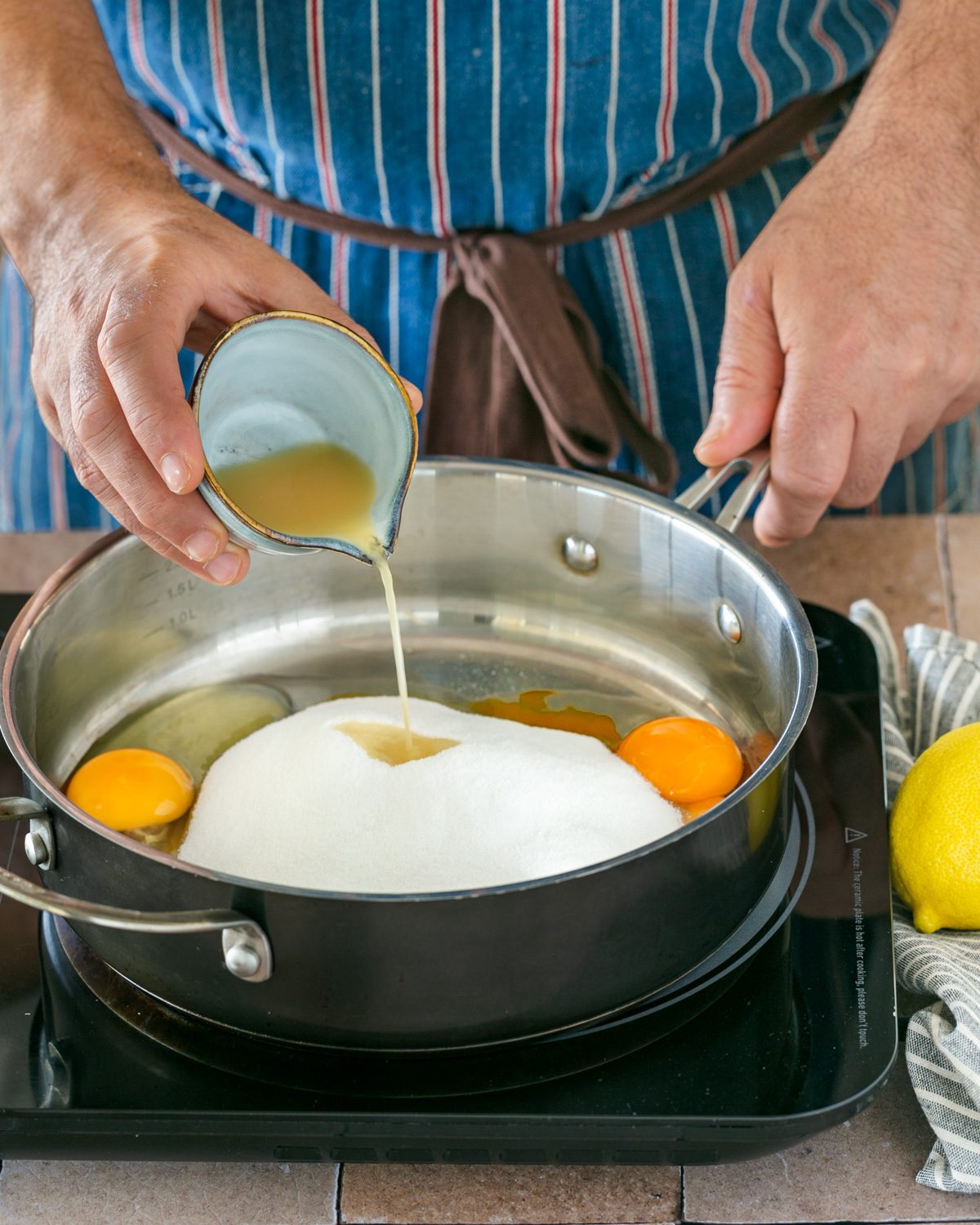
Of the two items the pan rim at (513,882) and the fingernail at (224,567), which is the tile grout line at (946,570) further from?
the fingernail at (224,567)

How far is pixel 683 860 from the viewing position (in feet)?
2.27

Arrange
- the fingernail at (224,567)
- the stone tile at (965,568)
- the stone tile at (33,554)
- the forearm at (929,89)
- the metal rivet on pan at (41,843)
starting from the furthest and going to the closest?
the stone tile at (33,554), the stone tile at (965,568), the forearm at (929,89), the fingernail at (224,567), the metal rivet on pan at (41,843)

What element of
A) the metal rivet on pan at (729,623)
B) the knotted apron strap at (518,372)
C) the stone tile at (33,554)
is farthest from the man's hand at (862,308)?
the stone tile at (33,554)

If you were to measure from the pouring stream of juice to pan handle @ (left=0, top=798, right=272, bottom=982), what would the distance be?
306 millimetres

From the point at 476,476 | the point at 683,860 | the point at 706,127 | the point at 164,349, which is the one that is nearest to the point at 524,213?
the point at 706,127

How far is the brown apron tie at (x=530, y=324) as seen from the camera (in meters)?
1.28

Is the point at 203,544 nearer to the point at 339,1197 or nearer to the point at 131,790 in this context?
the point at 131,790

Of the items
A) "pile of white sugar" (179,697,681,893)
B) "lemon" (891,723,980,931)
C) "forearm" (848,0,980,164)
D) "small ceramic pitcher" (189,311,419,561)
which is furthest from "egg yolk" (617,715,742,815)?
"forearm" (848,0,980,164)

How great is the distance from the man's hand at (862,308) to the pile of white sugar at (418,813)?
0.93 feet

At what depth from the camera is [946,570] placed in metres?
1.29

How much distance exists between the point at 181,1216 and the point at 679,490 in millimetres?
946

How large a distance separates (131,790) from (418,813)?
21 cm

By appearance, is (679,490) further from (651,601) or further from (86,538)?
(86,538)

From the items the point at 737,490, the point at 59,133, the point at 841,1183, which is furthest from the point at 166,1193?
the point at 59,133
